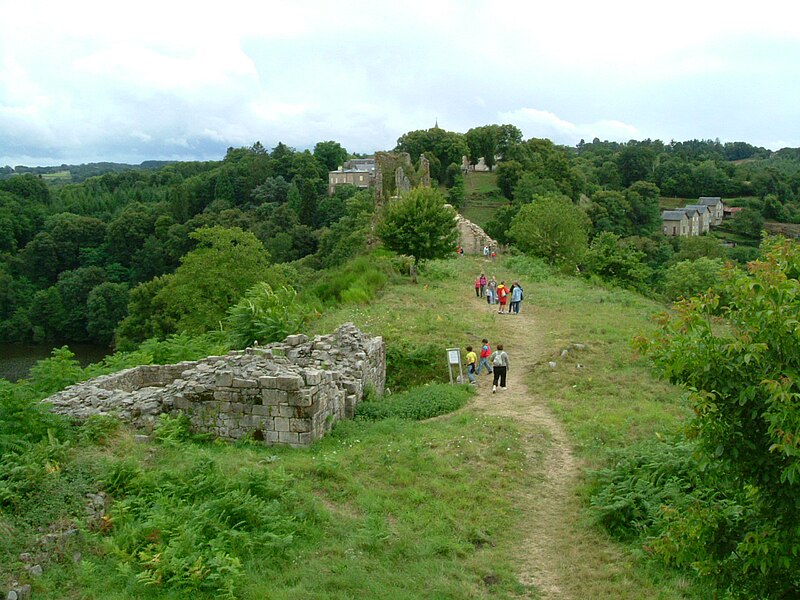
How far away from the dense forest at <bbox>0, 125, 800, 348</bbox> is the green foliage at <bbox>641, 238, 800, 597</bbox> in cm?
2988

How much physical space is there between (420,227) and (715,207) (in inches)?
3218

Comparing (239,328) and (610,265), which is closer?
(239,328)

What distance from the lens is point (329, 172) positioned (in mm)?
110750

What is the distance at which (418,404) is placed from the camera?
43.8 feet

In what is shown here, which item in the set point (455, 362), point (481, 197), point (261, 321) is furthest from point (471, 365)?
point (481, 197)

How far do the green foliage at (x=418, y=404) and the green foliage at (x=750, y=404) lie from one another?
809 centimetres

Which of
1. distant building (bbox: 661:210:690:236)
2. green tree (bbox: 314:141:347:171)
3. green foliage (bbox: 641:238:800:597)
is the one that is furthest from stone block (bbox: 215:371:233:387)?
green tree (bbox: 314:141:347:171)

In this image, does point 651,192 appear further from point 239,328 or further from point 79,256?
point 239,328

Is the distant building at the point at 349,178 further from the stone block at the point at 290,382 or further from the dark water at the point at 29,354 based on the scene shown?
the stone block at the point at 290,382

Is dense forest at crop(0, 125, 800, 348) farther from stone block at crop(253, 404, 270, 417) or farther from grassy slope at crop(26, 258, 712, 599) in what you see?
stone block at crop(253, 404, 270, 417)

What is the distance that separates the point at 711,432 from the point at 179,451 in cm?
754

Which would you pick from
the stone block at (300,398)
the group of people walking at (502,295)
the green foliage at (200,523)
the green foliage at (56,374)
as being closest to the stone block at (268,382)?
the stone block at (300,398)

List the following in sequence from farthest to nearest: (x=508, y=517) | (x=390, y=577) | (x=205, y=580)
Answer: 1. (x=508, y=517)
2. (x=390, y=577)
3. (x=205, y=580)

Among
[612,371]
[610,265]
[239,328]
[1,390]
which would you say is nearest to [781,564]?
[1,390]
